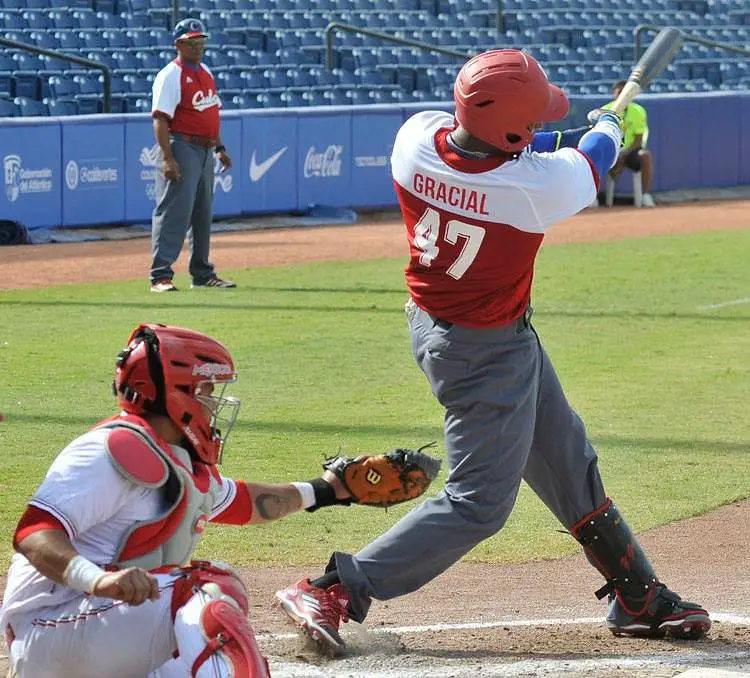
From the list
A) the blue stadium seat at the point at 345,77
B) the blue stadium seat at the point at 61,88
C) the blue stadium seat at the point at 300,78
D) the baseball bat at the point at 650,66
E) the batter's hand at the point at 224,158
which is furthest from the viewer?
the blue stadium seat at the point at 345,77

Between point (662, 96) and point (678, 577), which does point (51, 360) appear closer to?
point (678, 577)

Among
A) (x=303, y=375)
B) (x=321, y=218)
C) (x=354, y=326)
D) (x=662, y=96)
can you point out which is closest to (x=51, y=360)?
(x=303, y=375)

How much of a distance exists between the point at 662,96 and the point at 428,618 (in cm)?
1951

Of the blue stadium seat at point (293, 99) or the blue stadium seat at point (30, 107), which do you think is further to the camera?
the blue stadium seat at point (293, 99)

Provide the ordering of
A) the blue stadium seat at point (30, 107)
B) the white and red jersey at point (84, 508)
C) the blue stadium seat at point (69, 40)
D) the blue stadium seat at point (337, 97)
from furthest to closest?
1. the blue stadium seat at point (337, 97)
2. the blue stadium seat at point (69, 40)
3. the blue stadium seat at point (30, 107)
4. the white and red jersey at point (84, 508)

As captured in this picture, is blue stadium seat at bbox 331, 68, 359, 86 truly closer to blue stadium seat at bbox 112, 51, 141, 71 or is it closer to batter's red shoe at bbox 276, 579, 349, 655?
blue stadium seat at bbox 112, 51, 141, 71

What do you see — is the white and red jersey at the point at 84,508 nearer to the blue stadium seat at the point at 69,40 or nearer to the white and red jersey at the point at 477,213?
the white and red jersey at the point at 477,213

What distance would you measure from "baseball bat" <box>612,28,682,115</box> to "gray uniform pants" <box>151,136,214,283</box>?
22.5 ft

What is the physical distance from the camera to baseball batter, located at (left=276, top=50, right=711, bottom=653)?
4.35 metres

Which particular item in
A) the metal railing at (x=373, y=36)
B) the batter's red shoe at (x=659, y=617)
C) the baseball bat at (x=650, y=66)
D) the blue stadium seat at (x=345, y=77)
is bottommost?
the blue stadium seat at (x=345, y=77)

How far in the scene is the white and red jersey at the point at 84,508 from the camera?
3432 millimetres

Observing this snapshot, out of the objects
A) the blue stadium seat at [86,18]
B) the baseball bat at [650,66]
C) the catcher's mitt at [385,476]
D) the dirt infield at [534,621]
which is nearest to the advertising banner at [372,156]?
the blue stadium seat at [86,18]

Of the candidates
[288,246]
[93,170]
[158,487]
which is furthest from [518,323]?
[93,170]

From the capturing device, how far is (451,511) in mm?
4531
